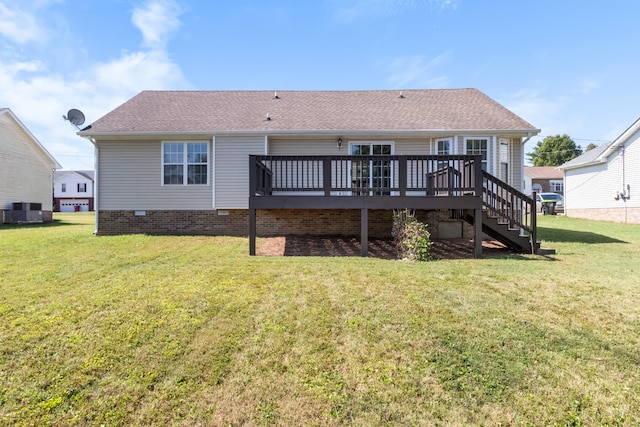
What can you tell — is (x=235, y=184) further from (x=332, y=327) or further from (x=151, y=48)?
(x=332, y=327)

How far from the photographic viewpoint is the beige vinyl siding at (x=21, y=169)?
16609 mm

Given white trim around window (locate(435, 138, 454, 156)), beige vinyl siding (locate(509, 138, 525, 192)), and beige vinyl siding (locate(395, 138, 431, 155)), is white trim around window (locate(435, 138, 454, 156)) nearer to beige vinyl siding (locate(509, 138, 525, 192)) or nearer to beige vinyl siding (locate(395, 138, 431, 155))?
beige vinyl siding (locate(395, 138, 431, 155))

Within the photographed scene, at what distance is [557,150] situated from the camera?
56.6m

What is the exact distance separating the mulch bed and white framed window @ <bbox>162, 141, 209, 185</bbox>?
11.1 feet

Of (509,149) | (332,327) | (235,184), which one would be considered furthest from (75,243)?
(509,149)

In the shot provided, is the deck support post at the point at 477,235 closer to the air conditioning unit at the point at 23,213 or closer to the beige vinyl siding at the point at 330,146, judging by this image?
the beige vinyl siding at the point at 330,146

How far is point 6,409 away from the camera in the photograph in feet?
7.58

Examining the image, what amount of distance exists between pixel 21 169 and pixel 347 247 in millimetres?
19853

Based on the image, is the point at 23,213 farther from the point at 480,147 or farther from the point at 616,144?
the point at 616,144

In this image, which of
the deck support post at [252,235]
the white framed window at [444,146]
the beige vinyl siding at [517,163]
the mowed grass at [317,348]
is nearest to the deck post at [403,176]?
the mowed grass at [317,348]

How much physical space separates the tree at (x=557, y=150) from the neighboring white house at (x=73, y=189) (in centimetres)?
7290

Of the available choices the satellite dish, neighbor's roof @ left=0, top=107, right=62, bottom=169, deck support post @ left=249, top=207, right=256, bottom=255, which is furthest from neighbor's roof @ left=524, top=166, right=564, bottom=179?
neighbor's roof @ left=0, top=107, right=62, bottom=169

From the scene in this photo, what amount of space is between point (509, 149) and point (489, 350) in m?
9.38

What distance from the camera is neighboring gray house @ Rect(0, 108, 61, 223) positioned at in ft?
54.4
